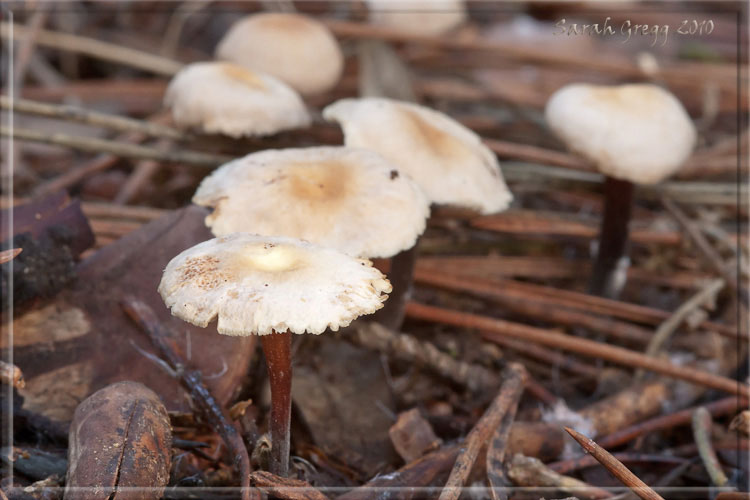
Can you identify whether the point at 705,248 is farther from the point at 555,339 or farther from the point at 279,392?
the point at 279,392

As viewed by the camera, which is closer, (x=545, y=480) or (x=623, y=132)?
(x=545, y=480)

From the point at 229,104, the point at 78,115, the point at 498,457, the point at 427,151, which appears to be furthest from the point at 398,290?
the point at 78,115

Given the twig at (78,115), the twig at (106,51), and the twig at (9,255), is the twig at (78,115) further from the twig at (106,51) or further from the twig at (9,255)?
the twig at (9,255)

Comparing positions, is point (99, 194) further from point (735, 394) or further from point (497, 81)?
point (735, 394)

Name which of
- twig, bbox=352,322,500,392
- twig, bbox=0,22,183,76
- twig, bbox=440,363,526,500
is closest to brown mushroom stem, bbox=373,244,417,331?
twig, bbox=352,322,500,392

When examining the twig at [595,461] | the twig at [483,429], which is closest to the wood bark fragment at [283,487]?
the twig at [483,429]

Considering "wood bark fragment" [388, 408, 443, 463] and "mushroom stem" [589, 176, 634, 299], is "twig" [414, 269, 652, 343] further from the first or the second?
"wood bark fragment" [388, 408, 443, 463]

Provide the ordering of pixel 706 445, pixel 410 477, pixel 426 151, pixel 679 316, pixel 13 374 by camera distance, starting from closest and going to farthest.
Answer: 1. pixel 13 374
2. pixel 410 477
3. pixel 706 445
4. pixel 426 151
5. pixel 679 316
